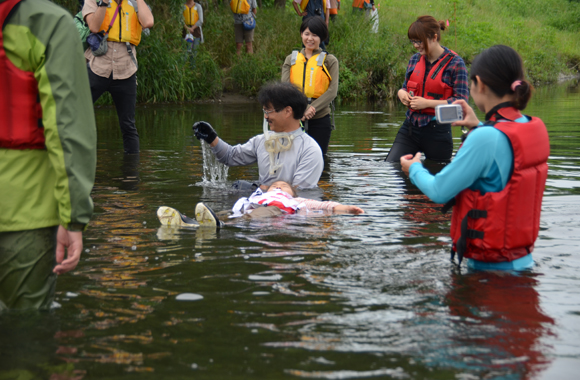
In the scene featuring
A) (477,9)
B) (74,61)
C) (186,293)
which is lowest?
(186,293)

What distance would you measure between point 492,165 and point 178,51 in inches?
619

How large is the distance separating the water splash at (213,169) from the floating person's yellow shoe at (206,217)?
7.13ft

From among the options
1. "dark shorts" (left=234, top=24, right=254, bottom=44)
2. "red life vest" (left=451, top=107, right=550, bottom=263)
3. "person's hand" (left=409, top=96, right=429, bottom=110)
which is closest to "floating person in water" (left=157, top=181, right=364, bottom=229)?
"person's hand" (left=409, top=96, right=429, bottom=110)

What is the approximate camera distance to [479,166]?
408cm

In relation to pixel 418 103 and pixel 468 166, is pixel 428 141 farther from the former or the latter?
pixel 468 166

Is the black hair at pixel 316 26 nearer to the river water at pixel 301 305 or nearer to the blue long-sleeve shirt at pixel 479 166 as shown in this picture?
the river water at pixel 301 305

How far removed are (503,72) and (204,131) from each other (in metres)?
3.47

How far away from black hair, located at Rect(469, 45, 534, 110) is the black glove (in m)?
3.25

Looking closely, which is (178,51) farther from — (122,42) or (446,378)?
(446,378)

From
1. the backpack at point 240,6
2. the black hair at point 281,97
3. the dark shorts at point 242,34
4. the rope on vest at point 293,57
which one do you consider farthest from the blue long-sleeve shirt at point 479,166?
the dark shorts at point 242,34

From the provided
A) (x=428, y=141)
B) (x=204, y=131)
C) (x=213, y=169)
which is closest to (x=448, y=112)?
(x=204, y=131)

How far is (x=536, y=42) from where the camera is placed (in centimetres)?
3369

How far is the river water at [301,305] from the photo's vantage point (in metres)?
3.18

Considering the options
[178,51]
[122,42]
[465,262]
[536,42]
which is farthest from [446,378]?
[536,42]
